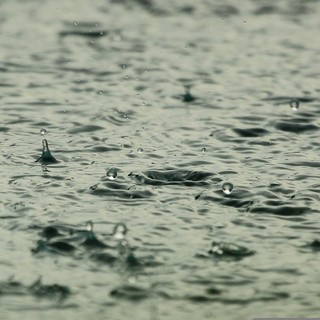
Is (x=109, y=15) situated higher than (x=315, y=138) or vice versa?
(x=109, y=15)

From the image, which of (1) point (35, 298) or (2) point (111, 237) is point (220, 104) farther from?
(1) point (35, 298)

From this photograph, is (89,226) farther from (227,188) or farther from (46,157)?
(46,157)

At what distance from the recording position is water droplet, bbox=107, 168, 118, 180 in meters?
6.93

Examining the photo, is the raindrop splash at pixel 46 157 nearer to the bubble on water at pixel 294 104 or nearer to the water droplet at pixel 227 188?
the water droplet at pixel 227 188

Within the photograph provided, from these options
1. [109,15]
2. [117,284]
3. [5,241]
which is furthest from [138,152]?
[109,15]

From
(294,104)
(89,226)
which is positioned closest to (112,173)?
(89,226)

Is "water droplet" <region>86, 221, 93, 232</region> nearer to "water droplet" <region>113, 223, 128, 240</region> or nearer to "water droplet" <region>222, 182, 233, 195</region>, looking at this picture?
"water droplet" <region>113, 223, 128, 240</region>

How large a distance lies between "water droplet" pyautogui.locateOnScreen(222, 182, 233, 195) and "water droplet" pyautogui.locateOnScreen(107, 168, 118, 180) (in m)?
0.71

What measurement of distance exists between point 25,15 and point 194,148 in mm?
4990

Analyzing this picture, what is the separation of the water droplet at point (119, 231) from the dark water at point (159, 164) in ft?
0.05

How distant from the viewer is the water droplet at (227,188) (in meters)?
6.68

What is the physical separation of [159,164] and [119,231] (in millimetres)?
1346

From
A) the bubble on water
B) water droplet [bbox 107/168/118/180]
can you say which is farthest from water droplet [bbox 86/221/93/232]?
the bubble on water

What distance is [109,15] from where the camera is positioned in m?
12.2
